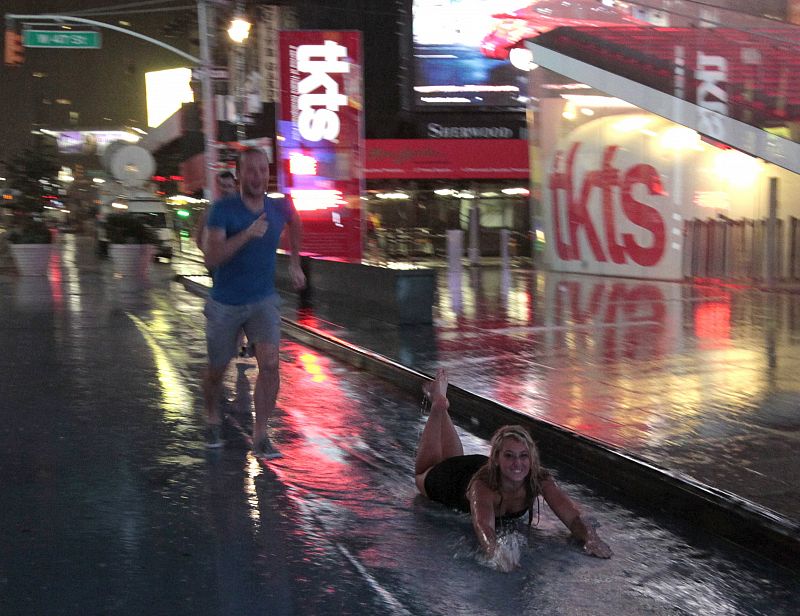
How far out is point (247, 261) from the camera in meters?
7.24

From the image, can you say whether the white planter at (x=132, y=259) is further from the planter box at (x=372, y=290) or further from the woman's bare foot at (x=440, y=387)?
the woman's bare foot at (x=440, y=387)

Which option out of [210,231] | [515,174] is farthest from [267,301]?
[515,174]

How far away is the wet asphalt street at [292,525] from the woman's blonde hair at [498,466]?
0.92 ft

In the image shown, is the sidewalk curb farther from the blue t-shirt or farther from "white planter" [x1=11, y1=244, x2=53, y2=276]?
"white planter" [x1=11, y1=244, x2=53, y2=276]

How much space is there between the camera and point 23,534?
18.3 feet

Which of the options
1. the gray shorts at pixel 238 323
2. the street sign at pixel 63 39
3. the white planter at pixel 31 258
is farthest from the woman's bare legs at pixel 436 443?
the white planter at pixel 31 258

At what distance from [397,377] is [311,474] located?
151 inches

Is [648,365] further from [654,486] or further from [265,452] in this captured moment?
[265,452]

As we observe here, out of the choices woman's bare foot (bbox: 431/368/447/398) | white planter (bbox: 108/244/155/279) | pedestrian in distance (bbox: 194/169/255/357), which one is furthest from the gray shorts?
white planter (bbox: 108/244/155/279)

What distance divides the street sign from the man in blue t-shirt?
2065cm

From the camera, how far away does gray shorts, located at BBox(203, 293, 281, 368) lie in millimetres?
7320

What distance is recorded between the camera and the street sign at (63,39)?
26281 mm

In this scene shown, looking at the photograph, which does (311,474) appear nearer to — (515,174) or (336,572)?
(336,572)

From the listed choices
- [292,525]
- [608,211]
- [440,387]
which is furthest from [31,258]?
[292,525]
